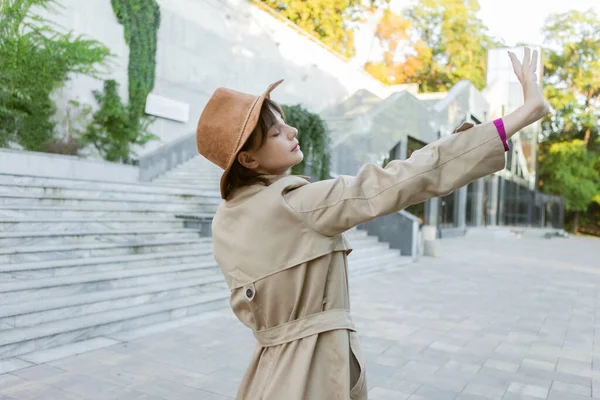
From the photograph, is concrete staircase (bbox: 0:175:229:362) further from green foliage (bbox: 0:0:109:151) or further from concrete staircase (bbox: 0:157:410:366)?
green foliage (bbox: 0:0:109:151)

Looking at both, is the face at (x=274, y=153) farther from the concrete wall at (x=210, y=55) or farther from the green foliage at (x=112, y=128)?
the concrete wall at (x=210, y=55)

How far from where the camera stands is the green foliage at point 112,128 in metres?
11.9

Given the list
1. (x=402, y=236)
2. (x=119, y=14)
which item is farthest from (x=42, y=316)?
(x=119, y=14)

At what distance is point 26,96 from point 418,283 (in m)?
8.01

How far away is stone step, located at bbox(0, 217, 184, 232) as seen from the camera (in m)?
5.98

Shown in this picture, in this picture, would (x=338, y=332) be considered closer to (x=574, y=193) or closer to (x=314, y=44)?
(x=314, y=44)

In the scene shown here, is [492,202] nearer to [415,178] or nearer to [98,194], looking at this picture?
[98,194]

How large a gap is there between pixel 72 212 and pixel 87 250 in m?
1.08

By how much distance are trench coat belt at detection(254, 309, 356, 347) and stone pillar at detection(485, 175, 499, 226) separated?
31.3m

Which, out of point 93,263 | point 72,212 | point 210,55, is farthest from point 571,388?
point 210,55

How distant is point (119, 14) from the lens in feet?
43.1

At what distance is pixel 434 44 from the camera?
3728cm

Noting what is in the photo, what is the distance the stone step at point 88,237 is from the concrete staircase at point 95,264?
1 centimetres

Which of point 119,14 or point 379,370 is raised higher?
point 119,14
